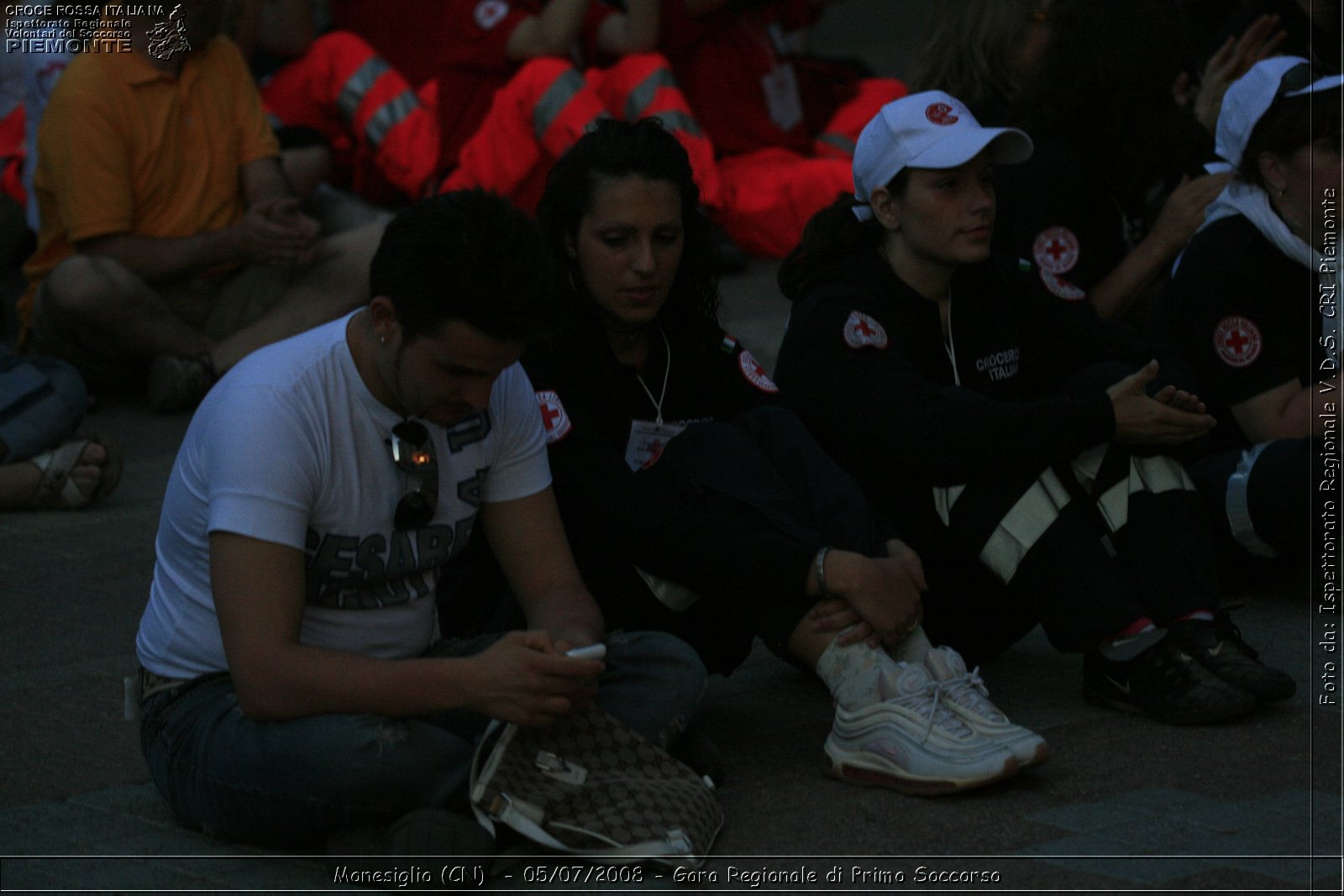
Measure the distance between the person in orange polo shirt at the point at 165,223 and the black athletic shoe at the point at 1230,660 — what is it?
3.40 meters

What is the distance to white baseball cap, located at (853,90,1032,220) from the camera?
3537mm

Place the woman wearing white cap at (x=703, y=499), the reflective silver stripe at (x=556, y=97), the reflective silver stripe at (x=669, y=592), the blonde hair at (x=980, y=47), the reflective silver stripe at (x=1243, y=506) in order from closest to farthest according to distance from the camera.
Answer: the woman wearing white cap at (x=703, y=499) < the reflective silver stripe at (x=669, y=592) < the reflective silver stripe at (x=1243, y=506) < the blonde hair at (x=980, y=47) < the reflective silver stripe at (x=556, y=97)

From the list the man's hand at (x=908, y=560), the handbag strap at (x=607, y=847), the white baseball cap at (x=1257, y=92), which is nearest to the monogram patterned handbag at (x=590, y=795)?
the handbag strap at (x=607, y=847)

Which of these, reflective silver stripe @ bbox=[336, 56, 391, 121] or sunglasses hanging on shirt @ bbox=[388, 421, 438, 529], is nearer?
sunglasses hanging on shirt @ bbox=[388, 421, 438, 529]

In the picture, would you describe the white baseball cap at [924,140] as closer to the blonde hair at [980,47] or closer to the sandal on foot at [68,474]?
the blonde hair at [980,47]

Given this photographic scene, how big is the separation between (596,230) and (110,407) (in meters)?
3.24

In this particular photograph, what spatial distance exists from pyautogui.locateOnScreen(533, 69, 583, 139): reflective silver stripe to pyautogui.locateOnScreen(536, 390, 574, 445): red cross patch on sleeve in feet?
11.8

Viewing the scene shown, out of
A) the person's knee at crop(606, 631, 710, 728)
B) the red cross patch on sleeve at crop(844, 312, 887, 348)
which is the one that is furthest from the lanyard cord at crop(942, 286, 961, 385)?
the person's knee at crop(606, 631, 710, 728)

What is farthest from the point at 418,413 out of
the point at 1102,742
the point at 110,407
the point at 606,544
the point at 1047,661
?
the point at 110,407

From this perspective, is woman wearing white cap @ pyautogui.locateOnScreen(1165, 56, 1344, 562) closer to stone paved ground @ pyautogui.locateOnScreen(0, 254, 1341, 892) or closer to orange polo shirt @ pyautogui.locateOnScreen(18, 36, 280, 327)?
stone paved ground @ pyautogui.locateOnScreen(0, 254, 1341, 892)

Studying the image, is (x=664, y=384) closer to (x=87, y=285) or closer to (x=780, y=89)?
(x=87, y=285)

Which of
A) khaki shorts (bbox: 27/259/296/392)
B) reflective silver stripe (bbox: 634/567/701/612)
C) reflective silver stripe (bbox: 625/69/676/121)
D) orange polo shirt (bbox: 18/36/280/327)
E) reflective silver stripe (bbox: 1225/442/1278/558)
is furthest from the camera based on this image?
reflective silver stripe (bbox: 625/69/676/121)

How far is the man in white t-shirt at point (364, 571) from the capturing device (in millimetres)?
2512

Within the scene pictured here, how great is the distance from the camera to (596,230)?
10.7 ft
